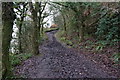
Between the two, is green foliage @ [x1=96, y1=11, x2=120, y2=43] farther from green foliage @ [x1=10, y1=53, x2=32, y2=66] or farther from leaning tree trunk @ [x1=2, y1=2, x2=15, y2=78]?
leaning tree trunk @ [x1=2, y1=2, x2=15, y2=78]

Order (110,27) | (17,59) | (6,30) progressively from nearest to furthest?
(6,30) → (17,59) → (110,27)

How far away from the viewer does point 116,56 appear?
714 centimetres

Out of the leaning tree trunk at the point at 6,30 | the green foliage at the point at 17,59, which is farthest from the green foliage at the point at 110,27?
the leaning tree trunk at the point at 6,30

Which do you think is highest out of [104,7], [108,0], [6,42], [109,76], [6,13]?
[108,0]

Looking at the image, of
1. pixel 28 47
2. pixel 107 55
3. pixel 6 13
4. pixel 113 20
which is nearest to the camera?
pixel 6 13

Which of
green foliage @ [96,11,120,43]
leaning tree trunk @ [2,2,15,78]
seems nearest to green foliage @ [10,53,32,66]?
leaning tree trunk @ [2,2,15,78]

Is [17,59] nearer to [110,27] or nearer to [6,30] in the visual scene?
[6,30]

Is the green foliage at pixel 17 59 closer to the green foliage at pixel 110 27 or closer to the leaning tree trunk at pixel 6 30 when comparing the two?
the leaning tree trunk at pixel 6 30

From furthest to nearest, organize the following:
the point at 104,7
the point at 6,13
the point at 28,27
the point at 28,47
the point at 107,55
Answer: the point at 28,27 < the point at 28,47 < the point at 104,7 < the point at 107,55 < the point at 6,13

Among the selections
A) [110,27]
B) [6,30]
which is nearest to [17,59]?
[6,30]

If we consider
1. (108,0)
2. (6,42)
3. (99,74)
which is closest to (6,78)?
(6,42)

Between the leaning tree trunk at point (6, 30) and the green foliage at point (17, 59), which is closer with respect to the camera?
the leaning tree trunk at point (6, 30)

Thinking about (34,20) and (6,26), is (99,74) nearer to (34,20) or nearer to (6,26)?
(6,26)

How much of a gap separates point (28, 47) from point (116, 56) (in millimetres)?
10512
